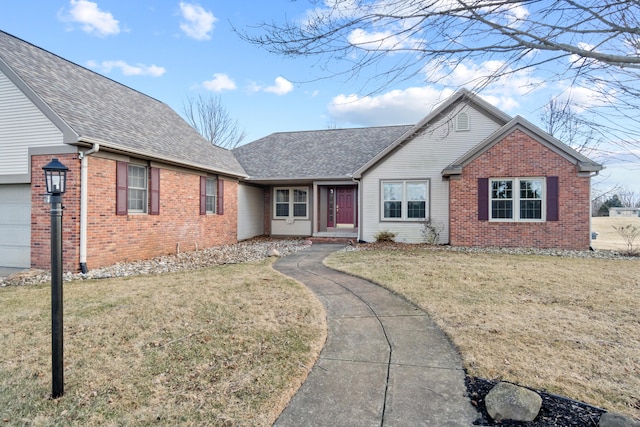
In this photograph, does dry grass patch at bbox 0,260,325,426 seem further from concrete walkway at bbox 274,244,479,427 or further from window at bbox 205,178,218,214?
window at bbox 205,178,218,214

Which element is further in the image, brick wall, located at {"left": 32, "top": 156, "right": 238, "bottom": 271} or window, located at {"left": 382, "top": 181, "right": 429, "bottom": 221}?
window, located at {"left": 382, "top": 181, "right": 429, "bottom": 221}

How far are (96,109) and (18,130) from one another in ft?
6.00

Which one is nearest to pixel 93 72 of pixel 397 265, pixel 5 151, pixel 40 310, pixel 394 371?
pixel 5 151

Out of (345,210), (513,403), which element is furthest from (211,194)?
(513,403)

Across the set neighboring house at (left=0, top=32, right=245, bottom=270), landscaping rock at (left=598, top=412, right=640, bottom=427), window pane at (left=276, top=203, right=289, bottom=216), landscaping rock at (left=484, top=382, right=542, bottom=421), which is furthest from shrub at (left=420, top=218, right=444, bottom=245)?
landscaping rock at (left=598, top=412, right=640, bottom=427)

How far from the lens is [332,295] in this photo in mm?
6109

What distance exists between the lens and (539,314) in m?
4.95

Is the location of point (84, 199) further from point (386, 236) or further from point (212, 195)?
point (386, 236)

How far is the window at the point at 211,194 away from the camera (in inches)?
515

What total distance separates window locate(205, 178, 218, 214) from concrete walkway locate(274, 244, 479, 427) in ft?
29.7

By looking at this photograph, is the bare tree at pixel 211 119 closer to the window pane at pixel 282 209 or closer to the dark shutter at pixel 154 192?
the window pane at pixel 282 209

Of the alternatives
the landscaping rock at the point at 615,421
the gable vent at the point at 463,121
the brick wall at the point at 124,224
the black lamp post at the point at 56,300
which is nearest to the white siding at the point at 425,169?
the gable vent at the point at 463,121

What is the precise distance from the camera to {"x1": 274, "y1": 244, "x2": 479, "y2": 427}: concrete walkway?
2.60 meters

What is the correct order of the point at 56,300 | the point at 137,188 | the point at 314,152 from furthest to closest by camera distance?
the point at 314,152
the point at 137,188
the point at 56,300
